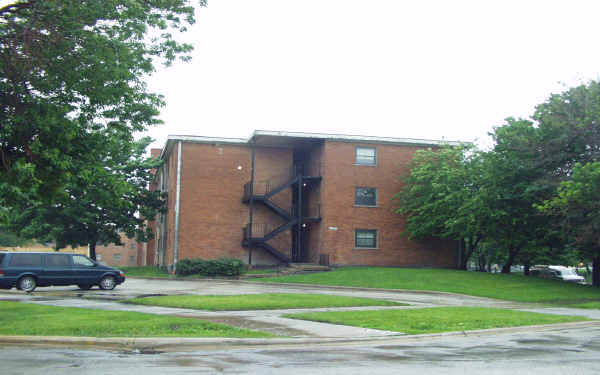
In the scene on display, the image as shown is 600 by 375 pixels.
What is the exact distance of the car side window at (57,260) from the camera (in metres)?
23.3

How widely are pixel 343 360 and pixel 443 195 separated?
26.0m

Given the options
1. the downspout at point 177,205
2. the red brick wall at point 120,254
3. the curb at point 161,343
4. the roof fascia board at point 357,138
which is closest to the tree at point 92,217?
the downspout at point 177,205

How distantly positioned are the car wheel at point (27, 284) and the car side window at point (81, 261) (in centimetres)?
176

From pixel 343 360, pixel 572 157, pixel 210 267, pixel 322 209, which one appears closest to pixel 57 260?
pixel 210 267

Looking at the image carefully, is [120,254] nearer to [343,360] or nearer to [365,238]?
[365,238]

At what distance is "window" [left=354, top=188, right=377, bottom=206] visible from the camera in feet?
121

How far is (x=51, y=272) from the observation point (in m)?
23.2

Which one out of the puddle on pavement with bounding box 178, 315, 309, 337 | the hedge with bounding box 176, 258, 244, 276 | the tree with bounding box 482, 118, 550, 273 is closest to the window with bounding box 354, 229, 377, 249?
the hedge with bounding box 176, 258, 244, 276

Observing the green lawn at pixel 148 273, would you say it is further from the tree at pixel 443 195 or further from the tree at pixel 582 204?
the tree at pixel 582 204

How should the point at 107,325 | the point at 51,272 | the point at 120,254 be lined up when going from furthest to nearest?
1. the point at 120,254
2. the point at 51,272
3. the point at 107,325

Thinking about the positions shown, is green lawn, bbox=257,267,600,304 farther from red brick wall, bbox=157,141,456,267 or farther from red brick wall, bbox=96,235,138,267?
red brick wall, bbox=96,235,138,267

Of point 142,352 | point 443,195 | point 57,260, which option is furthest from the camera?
point 443,195

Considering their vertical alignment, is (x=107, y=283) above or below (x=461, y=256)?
below

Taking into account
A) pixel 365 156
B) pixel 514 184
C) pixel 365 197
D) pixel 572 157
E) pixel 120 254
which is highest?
pixel 365 156
